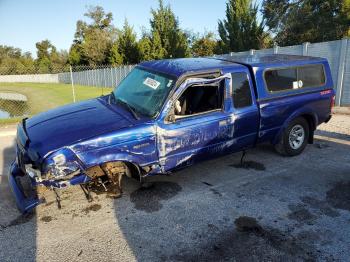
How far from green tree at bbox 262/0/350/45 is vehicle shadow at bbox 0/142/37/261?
29670 mm

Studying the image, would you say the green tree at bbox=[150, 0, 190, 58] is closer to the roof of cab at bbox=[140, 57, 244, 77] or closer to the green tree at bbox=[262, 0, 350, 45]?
the green tree at bbox=[262, 0, 350, 45]

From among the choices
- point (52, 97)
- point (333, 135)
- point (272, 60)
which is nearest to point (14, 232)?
point (272, 60)

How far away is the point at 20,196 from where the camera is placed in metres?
4.19

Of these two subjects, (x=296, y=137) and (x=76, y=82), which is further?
(x=76, y=82)

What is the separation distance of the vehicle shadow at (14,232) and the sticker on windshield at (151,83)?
97.0 inches

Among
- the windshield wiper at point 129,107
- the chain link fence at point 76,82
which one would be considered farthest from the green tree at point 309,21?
the windshield wiper at point 129,107

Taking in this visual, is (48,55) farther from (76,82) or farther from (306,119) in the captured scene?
(306,119)

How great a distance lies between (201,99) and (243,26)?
81.0 feet

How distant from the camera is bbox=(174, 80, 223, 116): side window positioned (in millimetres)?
4895

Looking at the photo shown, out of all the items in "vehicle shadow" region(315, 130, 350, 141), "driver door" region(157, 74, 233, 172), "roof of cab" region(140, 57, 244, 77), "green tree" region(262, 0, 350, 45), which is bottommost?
"vehicle shadow" region(315, 130, 350, 141)

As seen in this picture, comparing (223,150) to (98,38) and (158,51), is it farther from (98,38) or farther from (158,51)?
(98,38)

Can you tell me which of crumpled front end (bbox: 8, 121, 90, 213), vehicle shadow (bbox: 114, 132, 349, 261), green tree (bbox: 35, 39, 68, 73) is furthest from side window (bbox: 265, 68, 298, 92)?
green tree (bbox: 35, 39, 68, 73)

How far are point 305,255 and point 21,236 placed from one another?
3.24 m

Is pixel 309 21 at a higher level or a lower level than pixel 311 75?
higher
